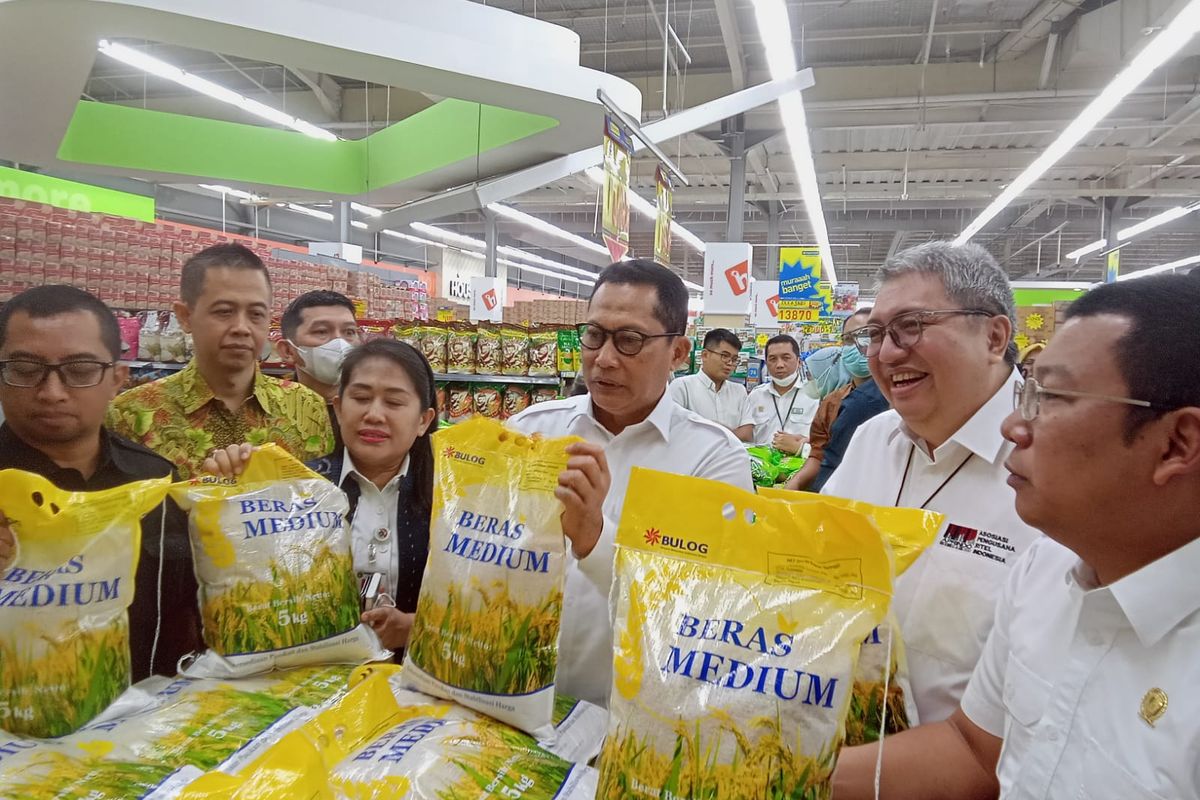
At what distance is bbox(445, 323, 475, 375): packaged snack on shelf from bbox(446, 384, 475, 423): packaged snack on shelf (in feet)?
0.64

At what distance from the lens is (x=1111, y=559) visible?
41.4 inches

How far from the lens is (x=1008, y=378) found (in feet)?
5.43

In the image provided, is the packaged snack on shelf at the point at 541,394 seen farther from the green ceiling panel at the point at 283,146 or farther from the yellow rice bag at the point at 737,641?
the yellow rice bag at the point at 737,641

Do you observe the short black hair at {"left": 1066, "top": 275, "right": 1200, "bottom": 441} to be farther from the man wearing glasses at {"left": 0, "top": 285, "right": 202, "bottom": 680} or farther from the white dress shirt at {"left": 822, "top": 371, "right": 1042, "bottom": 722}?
the man wearing glasses at {"left": 0, "top": 285, "right": 202, "bottom": 680}

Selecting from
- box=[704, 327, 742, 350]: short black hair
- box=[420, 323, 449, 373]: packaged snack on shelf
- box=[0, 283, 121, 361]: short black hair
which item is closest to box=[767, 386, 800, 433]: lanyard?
box=[704, 327, 742, 350]: short black hair

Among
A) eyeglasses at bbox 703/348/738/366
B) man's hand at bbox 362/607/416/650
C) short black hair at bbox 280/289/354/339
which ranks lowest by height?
man's hand at bbox 362/607/416/650

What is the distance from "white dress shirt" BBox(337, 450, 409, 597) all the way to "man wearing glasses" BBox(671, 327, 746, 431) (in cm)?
513

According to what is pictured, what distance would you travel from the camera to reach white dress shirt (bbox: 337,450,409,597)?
1626 millimetres

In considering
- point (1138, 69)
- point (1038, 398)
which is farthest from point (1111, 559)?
point (1138, 69)

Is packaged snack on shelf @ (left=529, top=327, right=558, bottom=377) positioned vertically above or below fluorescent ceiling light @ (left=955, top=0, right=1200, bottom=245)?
below

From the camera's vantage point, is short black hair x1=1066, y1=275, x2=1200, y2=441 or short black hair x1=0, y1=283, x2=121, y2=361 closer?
short black hair x1=1066, y1=275, x2=1200, y2=441

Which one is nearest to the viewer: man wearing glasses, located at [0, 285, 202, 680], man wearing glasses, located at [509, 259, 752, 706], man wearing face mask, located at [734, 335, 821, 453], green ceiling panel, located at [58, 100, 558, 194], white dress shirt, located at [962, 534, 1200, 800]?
white dress shirt, located at [962, 534, 1200, 800]

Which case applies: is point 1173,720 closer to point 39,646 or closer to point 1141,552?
point 1141,552

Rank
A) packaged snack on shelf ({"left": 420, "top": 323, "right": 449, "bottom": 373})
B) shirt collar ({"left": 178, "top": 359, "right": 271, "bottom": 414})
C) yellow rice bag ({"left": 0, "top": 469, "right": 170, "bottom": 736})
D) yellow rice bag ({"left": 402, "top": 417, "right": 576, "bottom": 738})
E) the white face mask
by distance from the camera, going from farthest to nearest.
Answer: packaged snack on shelf ({"left": 420, "top": 323, "right": 449, "bottom": 373}) < the white face mask < shirt collar ({"left": 178, "top": 359, "right": 271, "bottom": 414}) < yellow rice bag ({"left": 402, "top": 417, "right": 576, "bottom": 738}) < yellow rice bag ({"left": 0, "top": 469, "right": 170, "bottom": 736})
